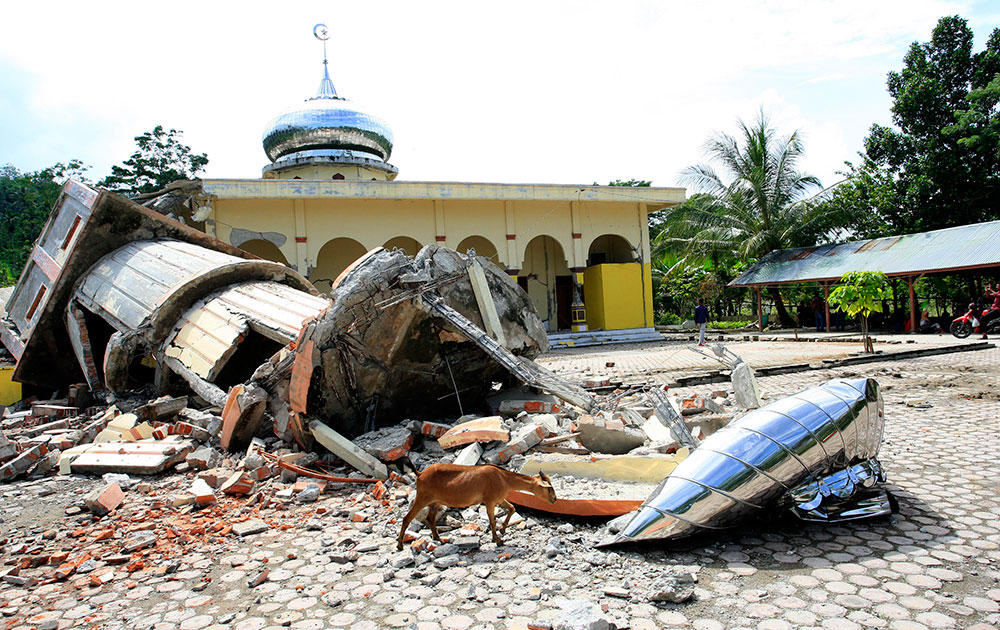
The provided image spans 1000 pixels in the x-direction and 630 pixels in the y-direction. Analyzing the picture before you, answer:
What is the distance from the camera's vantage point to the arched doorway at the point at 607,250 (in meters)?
22.4

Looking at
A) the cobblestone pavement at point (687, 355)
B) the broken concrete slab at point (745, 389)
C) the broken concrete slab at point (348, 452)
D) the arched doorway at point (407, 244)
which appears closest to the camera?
the broken concrete slab at point (348, 452)

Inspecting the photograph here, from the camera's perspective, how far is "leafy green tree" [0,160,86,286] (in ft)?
87.0

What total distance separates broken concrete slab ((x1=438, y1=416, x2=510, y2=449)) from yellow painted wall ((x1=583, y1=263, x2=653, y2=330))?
16.1 metres

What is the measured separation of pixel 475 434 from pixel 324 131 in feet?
58.5

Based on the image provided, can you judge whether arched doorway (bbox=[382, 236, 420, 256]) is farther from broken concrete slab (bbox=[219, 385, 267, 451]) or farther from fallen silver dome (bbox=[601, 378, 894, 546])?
fallen silver dome (bbox=[601, 378, 894, 546])

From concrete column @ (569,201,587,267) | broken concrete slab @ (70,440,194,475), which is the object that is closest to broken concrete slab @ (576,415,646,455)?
broken concrete slab @ (70,440,194,475)

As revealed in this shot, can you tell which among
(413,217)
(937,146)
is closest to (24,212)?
(413,217)

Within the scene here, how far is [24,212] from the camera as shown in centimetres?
2803

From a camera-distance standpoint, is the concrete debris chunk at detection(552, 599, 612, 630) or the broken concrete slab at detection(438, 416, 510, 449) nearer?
the concrete debris chunk at detection(552, 599, 612, 630)

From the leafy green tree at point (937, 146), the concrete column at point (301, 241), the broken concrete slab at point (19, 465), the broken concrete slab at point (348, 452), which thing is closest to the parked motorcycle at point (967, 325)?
the leafy green tree at point (937, 146)

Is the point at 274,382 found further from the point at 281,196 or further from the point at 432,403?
the point at 281,196

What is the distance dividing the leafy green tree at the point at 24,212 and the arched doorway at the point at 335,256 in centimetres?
1440

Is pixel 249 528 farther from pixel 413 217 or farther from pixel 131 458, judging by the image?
pixel 413 217

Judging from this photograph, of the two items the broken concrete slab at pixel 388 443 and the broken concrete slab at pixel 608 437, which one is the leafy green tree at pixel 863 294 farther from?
the broken concrete slab at pixel 388 443
